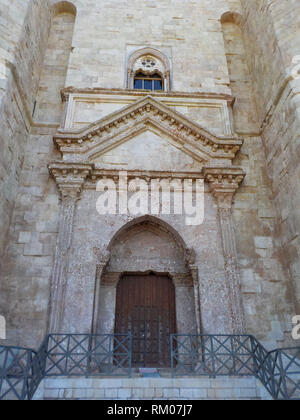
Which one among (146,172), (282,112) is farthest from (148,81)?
(282,112)

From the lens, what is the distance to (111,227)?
6926 mm

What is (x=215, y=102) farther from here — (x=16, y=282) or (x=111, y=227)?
(x=16, y=282)

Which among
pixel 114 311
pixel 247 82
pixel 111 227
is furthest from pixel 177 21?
pixel 114 311

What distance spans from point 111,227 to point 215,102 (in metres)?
4.50

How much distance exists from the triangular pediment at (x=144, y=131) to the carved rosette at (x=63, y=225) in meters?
0.45

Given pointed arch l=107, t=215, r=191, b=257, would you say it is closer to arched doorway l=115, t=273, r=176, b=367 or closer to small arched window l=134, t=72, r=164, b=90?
arched doorway l=115, t=273, r=176, b=367

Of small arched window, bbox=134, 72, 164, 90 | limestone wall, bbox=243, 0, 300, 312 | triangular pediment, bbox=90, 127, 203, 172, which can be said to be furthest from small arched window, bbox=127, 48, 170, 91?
limestone wall, bbox=243, 0, 300, 312

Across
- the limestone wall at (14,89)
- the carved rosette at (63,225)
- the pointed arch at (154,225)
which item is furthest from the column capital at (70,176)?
the pointed arch at (154,225)

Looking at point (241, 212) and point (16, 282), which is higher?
point (241, 212)

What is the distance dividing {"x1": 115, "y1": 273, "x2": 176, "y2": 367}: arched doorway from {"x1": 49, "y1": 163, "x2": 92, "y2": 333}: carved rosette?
135 cm

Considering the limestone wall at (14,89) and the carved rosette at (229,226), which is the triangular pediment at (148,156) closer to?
the carved rosette at (229,226)

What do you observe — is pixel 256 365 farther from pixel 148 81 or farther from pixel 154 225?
pixel 148 81

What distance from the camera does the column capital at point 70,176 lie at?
23.4ft

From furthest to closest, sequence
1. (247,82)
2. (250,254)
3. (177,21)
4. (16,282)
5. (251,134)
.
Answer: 1. (177,21)
2. (247,82)
3. (251,134)
4. (250,254)
5. (16,282)
